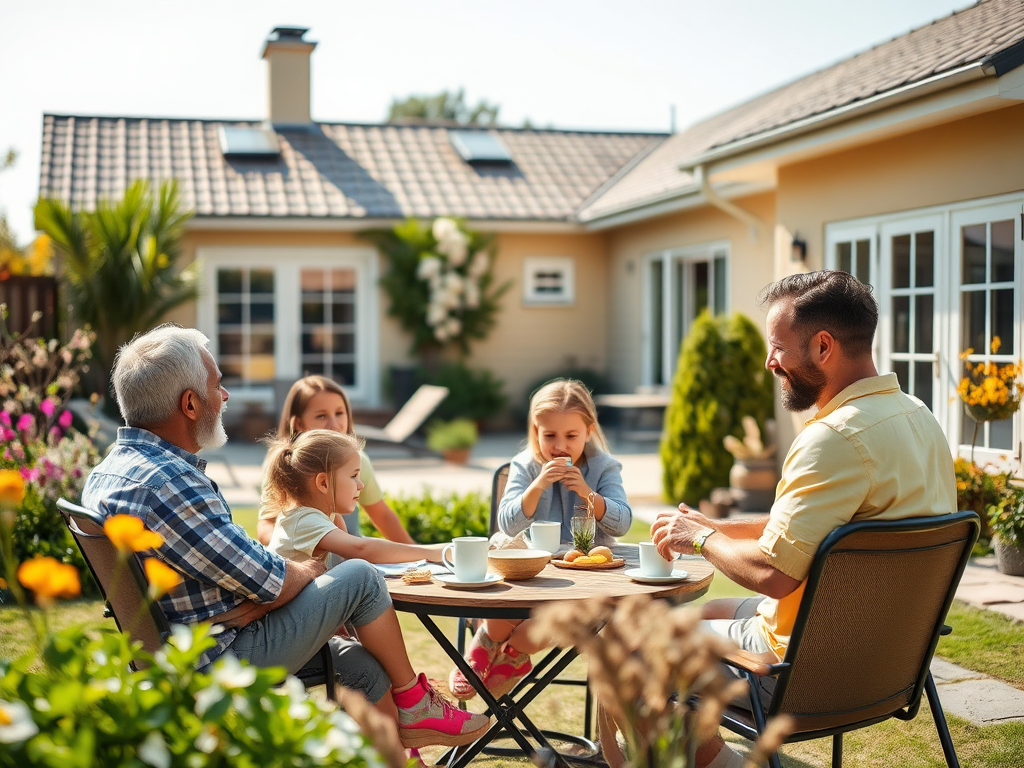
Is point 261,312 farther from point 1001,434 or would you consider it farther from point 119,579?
point 119,579

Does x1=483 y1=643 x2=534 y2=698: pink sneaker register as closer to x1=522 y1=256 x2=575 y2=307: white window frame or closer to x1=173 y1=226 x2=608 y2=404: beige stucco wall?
x1=173 y1=226 x2=608 y2=404: beige stucco wall

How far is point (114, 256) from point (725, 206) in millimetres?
6798

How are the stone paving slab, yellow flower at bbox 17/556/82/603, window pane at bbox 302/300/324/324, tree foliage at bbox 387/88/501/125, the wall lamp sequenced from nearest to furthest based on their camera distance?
yellow flower at bbox 17/556/82/603 < the stone paving slab < the wall lamp < window pane at bbox 302/300/324/324 < tree foliage at bbox 387/88/501/125

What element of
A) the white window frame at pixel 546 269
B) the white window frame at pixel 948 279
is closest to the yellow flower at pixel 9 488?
the white window frame at pixel 948 279

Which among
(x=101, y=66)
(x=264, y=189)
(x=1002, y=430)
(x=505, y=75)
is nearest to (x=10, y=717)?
(x=1002, y=430)

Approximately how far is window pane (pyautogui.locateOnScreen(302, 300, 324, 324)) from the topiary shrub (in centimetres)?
702

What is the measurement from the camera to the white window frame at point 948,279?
6.16 metres

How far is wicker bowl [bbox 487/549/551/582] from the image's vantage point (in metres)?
2.82

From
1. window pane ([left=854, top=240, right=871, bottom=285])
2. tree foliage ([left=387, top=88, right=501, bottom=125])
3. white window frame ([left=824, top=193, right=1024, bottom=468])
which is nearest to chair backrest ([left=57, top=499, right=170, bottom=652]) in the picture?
white window frame ([left=824, top=193, right=1024, bottom=468])

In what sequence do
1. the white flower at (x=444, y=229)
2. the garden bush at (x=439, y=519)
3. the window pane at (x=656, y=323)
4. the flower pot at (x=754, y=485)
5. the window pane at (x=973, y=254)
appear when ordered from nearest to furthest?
1. the garden bush at (x=439, y=519)
2. the window pane at (x=973, y=254)
3. the flower pot at (x=754, y=485)
4. the window pane at (x=656, y=323)
5. the white flower at (x=444, y=229)

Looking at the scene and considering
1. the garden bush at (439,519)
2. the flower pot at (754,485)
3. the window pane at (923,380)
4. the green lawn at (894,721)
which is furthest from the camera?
the flower pot at (754,485)

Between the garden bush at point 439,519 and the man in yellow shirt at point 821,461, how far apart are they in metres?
3.00

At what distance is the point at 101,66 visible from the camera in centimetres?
1469

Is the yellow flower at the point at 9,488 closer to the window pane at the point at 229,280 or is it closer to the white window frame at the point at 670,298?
the white window frame at the point at 670,298
